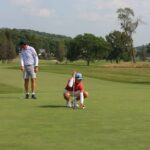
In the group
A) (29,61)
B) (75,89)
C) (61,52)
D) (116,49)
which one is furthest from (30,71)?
(61,52)

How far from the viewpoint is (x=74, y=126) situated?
9.89m

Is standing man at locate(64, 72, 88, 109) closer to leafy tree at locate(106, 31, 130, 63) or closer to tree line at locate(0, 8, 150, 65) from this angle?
tree line at locate(0, 8, 150, 65)

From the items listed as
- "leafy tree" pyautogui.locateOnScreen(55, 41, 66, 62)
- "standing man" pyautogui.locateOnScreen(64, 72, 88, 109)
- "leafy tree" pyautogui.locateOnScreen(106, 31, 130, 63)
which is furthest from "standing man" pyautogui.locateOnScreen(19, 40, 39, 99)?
"leafy tree" pyautogui.locateOnScreen(55, 41, 66, 62)

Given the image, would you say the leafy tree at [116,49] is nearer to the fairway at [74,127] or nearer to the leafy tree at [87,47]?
the leafy tree at [87,47]

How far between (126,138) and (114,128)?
112cm

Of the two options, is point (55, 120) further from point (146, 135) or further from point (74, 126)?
point (146, 135)

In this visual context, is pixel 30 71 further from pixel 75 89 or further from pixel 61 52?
pixel 61 52

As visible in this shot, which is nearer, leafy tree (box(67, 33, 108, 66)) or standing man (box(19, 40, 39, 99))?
standing man (box(19, 40, 39, 99))

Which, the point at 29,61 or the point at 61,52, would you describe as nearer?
the point at 29,61

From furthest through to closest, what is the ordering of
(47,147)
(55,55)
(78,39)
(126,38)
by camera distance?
(55,55), (78,39), (126,38), (47,147)

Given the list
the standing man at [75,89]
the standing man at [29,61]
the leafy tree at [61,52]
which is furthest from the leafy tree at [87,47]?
the standing man at [75,89]

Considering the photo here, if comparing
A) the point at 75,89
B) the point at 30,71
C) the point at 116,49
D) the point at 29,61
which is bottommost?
the point at 75,89

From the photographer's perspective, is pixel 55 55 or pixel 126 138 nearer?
pixel 126 138

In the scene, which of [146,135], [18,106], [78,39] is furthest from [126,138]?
[78,39]
